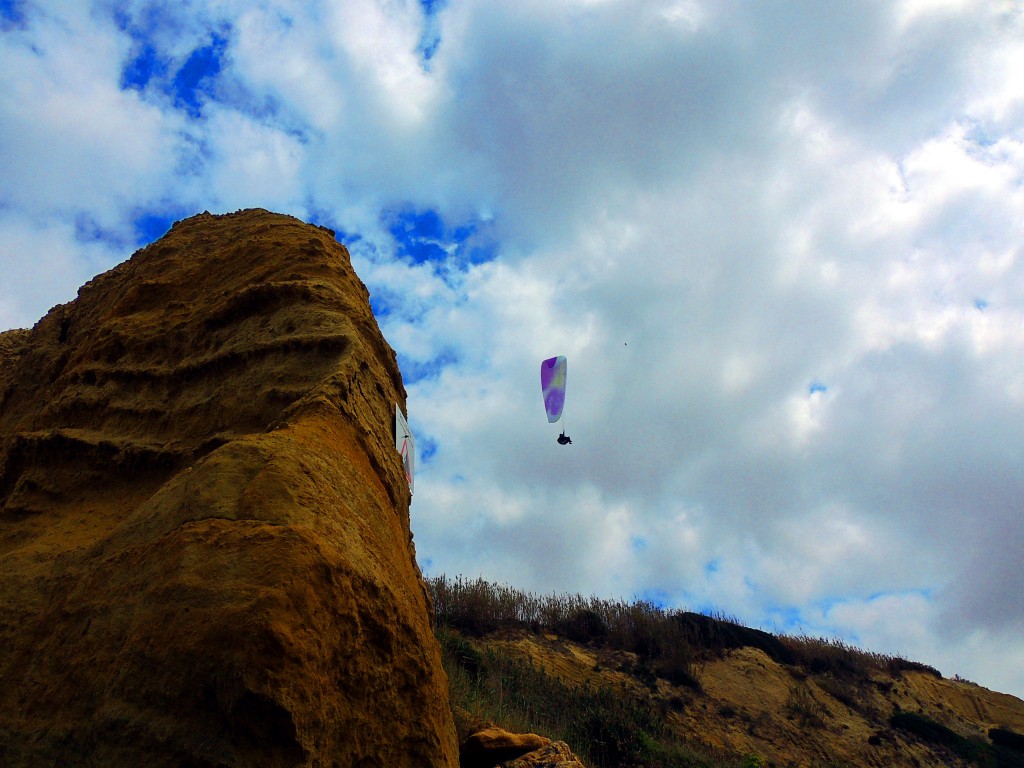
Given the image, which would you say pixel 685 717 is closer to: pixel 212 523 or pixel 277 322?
pixel 277 322

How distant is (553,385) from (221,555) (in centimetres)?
1552

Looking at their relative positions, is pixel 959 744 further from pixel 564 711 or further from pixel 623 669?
pixel 564 711

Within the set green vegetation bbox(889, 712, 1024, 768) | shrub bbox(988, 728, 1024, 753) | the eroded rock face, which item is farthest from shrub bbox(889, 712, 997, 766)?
the eroded rock face

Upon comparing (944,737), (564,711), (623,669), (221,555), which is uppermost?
(623,669)

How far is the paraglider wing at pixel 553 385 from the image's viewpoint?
58.6ft

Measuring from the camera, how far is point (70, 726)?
306 centimetres

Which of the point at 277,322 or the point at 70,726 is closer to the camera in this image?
the point at 70,726

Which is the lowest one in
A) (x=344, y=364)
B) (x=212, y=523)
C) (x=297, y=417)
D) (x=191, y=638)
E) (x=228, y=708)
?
(x=228, y=708)

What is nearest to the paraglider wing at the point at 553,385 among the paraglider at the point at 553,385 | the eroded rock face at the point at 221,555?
the paraglider at the point at 553,385

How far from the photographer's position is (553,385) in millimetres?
18547

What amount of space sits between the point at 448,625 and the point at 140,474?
1356 centimetres

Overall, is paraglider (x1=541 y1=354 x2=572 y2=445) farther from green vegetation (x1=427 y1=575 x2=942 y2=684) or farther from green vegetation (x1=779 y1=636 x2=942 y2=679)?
green vegetation (x1=779 y1=636 x2=942 y2=679)

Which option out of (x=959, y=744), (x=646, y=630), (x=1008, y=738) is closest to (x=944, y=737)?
(x=959, y=744)

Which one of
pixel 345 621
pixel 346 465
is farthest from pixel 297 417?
pixel 345 621
